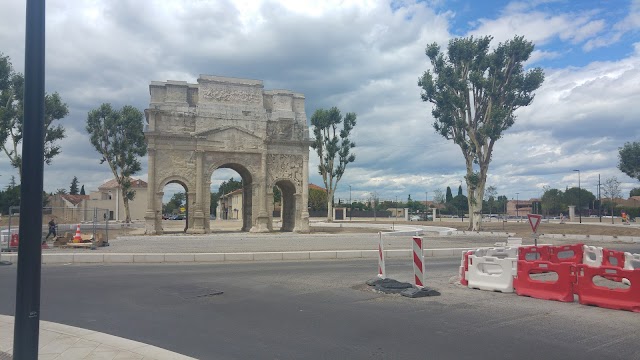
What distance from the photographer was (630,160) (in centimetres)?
6316

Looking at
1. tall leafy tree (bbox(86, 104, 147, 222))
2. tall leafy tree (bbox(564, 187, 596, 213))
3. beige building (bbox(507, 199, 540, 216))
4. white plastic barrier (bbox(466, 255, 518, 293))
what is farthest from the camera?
beige building (bbox(507, 199, 540, 216))

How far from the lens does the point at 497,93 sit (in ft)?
135

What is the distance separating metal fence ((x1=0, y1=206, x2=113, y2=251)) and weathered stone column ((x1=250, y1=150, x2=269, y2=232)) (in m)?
11.2

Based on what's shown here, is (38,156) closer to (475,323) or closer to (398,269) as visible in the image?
(475,323)

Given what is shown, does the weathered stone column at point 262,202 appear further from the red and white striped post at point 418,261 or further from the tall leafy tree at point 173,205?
the tall leafy tree at point 173,205

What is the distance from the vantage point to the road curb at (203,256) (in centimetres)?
1795

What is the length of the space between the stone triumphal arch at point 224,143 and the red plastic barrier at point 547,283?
1177 inches

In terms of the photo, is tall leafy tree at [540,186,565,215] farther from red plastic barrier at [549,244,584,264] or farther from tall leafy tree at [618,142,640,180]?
red plastic barrier at [549,244,584,264]

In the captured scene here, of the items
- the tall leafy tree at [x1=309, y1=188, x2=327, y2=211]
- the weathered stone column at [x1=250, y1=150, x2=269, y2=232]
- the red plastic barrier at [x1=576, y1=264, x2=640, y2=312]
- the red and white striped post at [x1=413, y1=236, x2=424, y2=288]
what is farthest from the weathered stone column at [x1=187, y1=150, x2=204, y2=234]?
the tall leafy tree at [x1=309, y1=188, x2=327, y2=211]

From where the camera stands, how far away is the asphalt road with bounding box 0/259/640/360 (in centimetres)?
653


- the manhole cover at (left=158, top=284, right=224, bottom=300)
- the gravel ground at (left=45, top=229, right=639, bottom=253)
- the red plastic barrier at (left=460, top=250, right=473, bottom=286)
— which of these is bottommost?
the gravel ground at (left=45, top=229, right=639, bottom=253)

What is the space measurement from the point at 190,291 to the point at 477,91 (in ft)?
119

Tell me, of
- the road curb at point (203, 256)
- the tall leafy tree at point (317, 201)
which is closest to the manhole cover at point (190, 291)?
the road curb at point (203, 256)

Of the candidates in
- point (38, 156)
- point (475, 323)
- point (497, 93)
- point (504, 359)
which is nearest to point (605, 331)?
point (475, 323)
